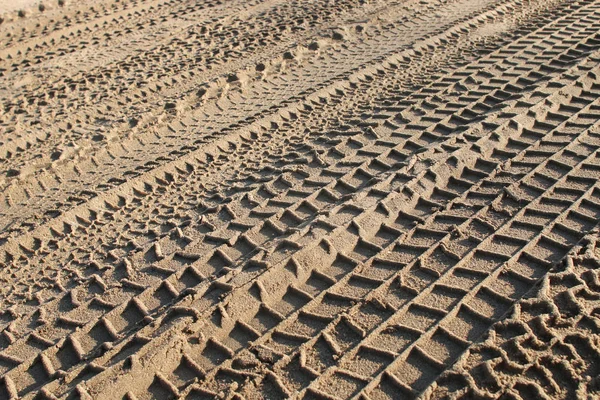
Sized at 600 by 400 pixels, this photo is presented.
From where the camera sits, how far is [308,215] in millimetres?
4918

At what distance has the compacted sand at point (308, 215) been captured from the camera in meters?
3.50

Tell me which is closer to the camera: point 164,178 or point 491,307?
point 491,307

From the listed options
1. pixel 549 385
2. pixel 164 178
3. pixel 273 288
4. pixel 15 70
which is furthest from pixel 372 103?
pixel 15 70

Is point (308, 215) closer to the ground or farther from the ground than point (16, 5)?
farther from the ground

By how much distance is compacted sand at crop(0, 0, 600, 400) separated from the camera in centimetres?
350

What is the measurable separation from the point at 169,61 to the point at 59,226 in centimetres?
385

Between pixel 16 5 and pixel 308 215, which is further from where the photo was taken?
pixel 16 5

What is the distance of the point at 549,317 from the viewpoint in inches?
140

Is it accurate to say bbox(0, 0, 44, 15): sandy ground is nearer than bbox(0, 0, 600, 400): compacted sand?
No

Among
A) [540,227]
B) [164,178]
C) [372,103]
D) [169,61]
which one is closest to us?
[540,227]

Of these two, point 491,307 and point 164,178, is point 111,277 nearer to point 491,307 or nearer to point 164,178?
point 164,178

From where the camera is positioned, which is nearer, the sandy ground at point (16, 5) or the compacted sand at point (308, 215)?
the compacted sand at point (308, 215)

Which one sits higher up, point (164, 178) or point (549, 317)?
point (549, 317)

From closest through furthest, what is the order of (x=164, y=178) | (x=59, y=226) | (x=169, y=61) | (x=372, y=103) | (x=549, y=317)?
1. (x=549, y=317)
2. (x=59, y=226)
3. (x=164, y=178)
4. (x=372, y=103)
5. (x=169, y=61)
